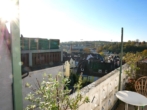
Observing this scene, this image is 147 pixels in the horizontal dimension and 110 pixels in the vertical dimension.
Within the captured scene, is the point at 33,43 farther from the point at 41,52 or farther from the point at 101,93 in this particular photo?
the point at 101,93

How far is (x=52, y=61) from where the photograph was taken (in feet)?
24.9

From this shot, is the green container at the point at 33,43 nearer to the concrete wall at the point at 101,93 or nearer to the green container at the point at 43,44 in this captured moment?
the green container at the point at 43,44

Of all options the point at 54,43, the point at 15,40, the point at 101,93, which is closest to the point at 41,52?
the point at 54,43

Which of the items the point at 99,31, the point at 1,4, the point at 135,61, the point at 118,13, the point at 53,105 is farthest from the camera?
the point at 99,31

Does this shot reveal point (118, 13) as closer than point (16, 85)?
No

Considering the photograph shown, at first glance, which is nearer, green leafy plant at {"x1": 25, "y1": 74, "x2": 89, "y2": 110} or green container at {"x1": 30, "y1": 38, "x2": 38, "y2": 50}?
green leafy plant at {"x1": 25, "y1": 74, "x2": 89, "y2": 110}

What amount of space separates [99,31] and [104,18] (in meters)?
1.19

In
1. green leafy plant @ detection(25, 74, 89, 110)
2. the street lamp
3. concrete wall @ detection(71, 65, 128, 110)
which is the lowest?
concrete wall @ detection(71, 65, 128, 110)

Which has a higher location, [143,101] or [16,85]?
[16,85]

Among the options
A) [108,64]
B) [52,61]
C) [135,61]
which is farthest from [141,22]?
[108,64]

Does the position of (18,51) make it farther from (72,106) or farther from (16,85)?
(72,106)

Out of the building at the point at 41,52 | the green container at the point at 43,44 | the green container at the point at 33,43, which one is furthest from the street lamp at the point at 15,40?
the green container at the point at 43,44

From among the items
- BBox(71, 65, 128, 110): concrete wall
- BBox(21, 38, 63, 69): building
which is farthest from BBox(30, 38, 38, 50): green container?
BBox(71, 65, 128, 110): concrete wall

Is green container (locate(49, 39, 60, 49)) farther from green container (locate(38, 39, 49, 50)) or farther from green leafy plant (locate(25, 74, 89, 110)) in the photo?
green leafy plant (locate(25, 74, 89, 110))
